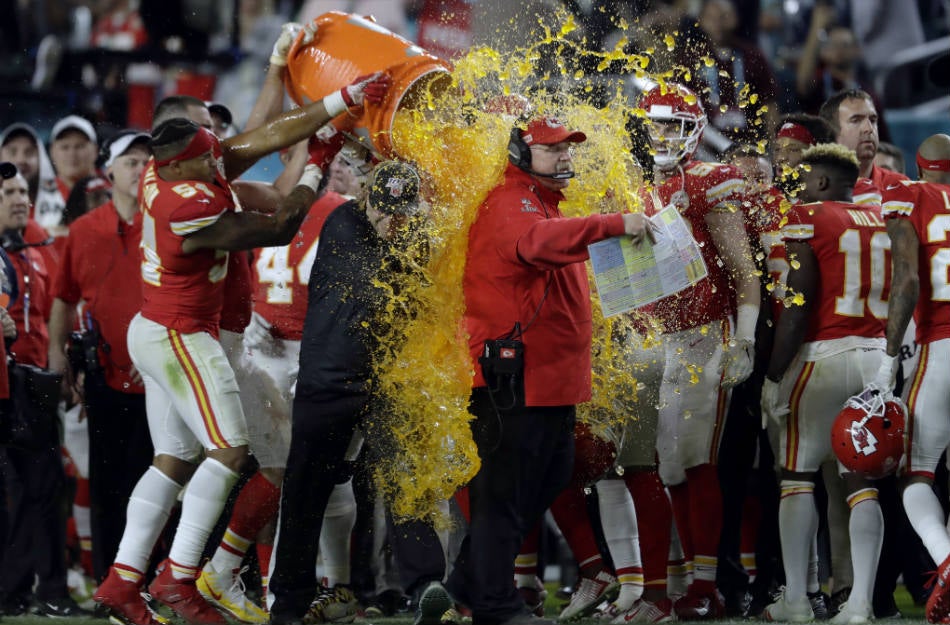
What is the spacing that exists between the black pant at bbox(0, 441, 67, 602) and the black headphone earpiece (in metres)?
2.98

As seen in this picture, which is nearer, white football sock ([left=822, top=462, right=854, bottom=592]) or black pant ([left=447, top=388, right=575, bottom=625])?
black pant ([left=447, top=388, right=575, bottom=625])

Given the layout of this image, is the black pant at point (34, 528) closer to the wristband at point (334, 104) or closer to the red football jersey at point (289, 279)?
the red football jersey at point (289, 279)

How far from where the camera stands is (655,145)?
603cm

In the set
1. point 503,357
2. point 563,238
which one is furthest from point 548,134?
point 503,357

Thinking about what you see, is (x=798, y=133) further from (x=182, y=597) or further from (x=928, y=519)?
(x=182, y=597)

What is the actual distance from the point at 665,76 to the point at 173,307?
2400mm

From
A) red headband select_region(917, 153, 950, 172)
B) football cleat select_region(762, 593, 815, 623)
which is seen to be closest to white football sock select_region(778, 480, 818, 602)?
football cleat select_region(762, 593, 815, 623)

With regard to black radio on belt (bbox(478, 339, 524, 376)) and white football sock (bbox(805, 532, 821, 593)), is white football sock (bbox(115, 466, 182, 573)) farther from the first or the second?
white football sock (bbox(805, 532, 821, 593))

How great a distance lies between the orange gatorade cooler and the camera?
546 cm

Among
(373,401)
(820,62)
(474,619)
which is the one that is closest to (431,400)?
(373,401)

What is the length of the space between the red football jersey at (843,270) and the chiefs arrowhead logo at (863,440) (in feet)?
1.82

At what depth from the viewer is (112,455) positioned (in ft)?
22.6

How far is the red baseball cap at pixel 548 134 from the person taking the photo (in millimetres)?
4984

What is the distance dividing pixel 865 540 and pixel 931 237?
4.23 ft
